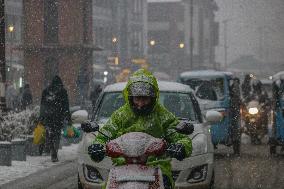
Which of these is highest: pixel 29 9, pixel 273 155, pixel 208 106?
pixel 29 9

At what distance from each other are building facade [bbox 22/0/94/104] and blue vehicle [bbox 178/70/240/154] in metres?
21.9

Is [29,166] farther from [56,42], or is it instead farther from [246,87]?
[56,42]

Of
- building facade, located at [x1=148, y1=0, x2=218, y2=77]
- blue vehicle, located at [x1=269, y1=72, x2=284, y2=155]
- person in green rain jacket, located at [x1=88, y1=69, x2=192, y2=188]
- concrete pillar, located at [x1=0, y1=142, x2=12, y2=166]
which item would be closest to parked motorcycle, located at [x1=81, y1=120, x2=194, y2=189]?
person in green rain jacket, located at [x1=88, y1=69, x2=192, y2=188]

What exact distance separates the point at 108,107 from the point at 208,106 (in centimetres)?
733

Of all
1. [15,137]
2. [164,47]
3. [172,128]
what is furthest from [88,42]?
[164,47]

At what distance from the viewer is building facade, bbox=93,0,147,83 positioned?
8469cm

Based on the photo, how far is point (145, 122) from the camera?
5.78 m

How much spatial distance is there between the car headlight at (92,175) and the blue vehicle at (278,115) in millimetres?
8482

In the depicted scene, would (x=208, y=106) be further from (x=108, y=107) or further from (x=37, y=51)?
(x=37, y=51)

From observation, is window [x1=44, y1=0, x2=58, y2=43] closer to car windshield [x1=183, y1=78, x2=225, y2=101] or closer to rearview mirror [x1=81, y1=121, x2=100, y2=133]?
car windshield [x1=183, y1=78, x2=225, y2=101]

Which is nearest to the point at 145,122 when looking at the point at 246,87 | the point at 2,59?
the point at 2,59

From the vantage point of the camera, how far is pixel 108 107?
36.7ft

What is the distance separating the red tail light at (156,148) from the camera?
5004mm

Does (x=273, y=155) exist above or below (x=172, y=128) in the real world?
below
